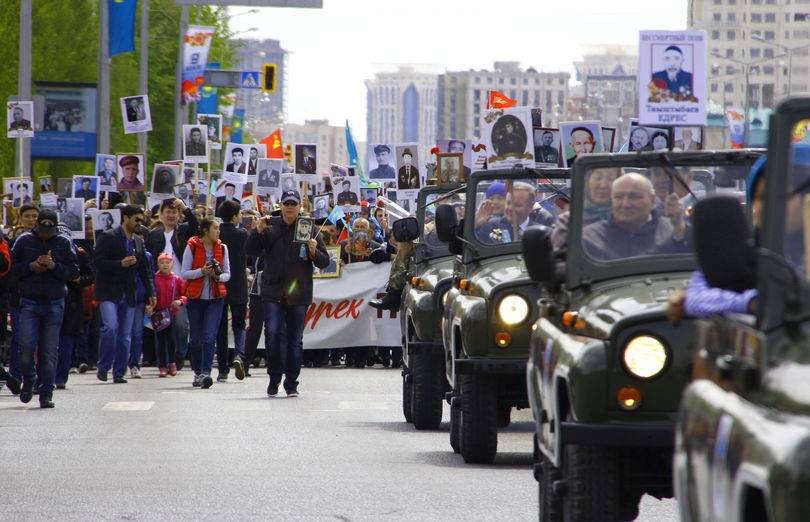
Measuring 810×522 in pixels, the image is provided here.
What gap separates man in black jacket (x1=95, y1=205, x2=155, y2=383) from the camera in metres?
21.1

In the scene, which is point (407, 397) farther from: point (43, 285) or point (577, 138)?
point (577, 138)

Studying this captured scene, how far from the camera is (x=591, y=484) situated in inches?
304

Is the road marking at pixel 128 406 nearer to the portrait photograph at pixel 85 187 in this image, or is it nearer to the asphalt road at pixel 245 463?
the asphalt road at pixel 245 463

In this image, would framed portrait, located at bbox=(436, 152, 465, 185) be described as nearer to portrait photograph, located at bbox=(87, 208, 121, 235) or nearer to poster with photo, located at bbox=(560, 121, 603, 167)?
poster with photo, located at bbox=(560, 121, 603, 167)

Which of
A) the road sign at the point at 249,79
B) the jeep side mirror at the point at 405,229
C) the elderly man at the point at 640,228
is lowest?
the jeep side mirror at the point at 405,229

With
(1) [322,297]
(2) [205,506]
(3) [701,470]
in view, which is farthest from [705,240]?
(1) [322,297]

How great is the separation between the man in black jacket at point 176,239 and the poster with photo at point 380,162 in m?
9.55

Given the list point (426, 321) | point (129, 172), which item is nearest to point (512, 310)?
point (426, 321)

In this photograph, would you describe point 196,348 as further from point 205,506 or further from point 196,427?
point 205,506

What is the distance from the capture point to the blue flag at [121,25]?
41625mm

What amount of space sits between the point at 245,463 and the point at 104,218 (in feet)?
41.1

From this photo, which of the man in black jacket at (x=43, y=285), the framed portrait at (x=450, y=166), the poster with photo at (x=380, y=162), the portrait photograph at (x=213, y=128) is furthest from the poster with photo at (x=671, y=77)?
the portrait photograph at (x=213, y=128)

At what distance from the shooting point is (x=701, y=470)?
5.16 metres

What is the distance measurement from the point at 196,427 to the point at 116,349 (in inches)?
252
